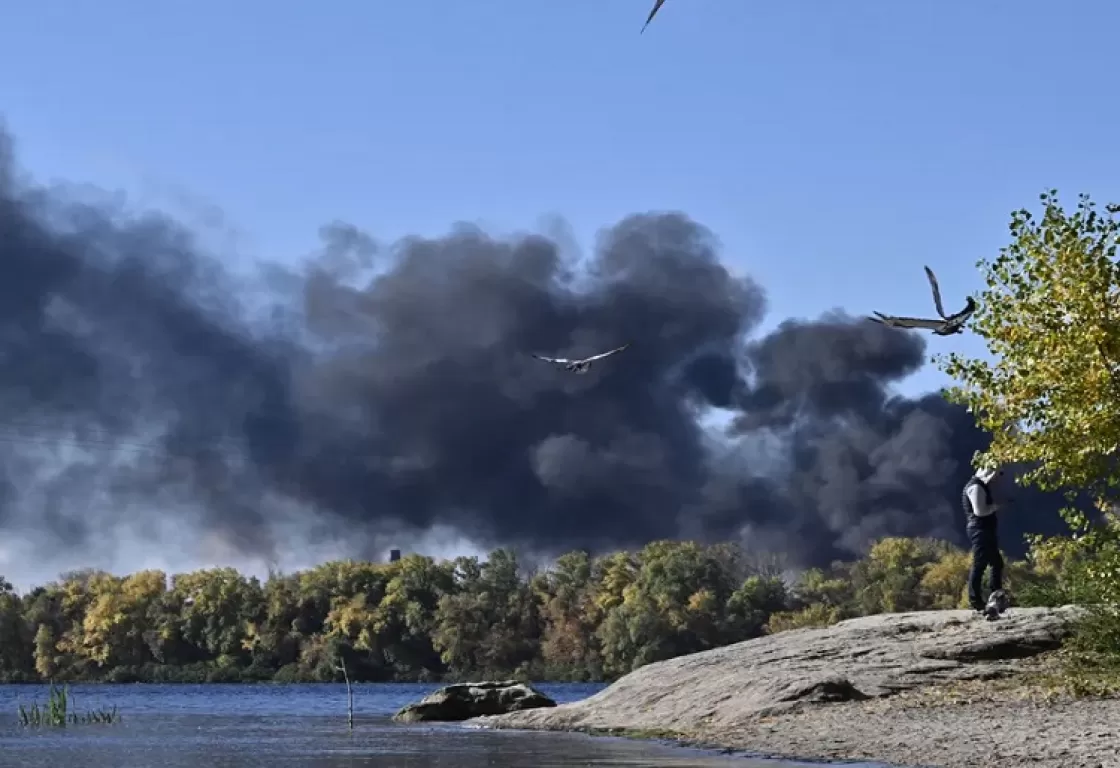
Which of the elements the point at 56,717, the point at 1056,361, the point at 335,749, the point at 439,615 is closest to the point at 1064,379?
the point at 1056,361

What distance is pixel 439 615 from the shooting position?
161 meters

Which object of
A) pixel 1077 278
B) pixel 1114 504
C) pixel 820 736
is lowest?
pixel 820 736

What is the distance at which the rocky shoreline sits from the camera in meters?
22.0

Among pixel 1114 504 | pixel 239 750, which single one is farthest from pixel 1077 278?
pixel 239 750

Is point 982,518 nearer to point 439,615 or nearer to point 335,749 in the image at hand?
point 335,749

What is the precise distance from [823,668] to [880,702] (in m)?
2.78

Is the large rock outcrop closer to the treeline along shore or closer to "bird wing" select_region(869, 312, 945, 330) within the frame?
"bird wing" select_region(869, 312, 945, 330)

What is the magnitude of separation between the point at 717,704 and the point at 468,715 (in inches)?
470

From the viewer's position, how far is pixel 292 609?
173m

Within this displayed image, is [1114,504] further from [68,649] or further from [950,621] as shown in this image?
[68,649]

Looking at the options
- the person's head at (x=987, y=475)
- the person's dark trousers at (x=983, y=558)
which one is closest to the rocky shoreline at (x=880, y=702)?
the person's dark trousers at (x=983, y=558)

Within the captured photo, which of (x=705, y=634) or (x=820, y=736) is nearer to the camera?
(x=820, y=736)

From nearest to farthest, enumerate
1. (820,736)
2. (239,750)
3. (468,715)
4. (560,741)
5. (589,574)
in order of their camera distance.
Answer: (820,736) → (560,741) → (239,750) → (468,715) → (589,574)

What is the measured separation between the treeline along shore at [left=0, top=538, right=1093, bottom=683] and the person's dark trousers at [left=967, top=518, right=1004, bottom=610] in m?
110
